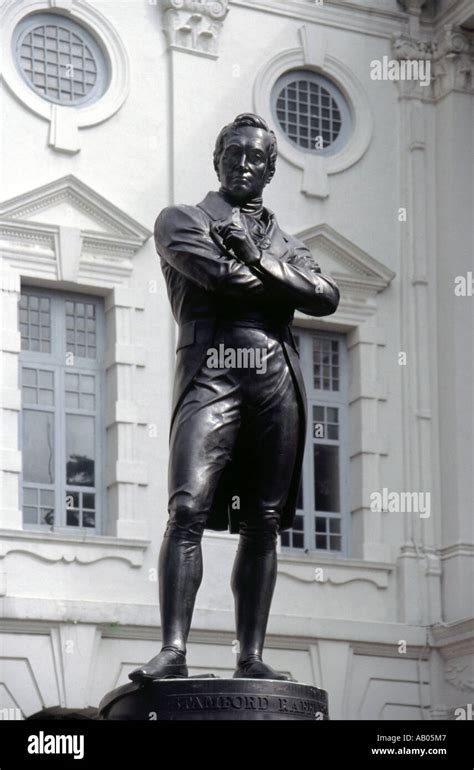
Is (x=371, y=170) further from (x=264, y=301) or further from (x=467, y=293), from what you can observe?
(x=264, y=301)

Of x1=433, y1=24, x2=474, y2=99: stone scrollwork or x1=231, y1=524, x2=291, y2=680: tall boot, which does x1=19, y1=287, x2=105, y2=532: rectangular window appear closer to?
x1=433, y1=24, x2=474, y2=99: stone scrollwork

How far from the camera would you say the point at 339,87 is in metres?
21.6

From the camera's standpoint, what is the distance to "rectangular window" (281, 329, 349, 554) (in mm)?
20469

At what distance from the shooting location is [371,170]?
2162 cm

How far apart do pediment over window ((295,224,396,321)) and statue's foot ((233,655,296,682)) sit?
43.9ft

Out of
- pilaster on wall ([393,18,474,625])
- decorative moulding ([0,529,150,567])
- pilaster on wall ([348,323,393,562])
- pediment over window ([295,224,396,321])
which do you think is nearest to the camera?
decorative moulding ([0,529,150,567])

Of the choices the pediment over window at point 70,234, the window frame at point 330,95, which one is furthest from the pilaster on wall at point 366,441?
the pediment over window at point 70,234

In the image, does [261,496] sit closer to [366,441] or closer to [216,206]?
[216,206]

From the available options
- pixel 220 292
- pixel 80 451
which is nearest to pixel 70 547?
pixel 80 451

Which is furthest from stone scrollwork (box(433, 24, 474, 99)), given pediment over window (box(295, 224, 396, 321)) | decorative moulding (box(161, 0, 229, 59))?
decorative moulding (box(161, 0, 229, 59))

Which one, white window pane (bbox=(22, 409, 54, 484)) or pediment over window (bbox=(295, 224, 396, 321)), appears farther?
pediment over window (bbox=(295, 224, 396, 321))

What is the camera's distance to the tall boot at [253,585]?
7.91 metres

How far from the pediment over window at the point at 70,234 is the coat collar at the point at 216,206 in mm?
11341

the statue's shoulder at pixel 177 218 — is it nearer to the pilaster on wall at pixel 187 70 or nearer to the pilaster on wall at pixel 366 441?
the pilaster on wall at pixel 187 70
